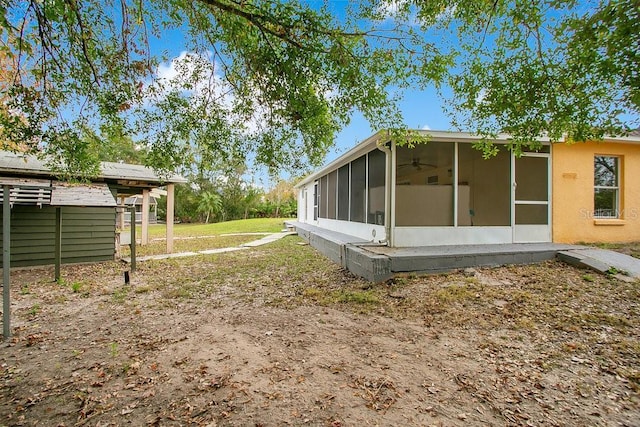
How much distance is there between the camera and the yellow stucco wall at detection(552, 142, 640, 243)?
7.35 m

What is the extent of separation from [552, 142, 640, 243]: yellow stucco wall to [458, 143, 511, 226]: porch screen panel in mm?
1327

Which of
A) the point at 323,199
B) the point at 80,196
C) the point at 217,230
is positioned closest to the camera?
the point at 80,196

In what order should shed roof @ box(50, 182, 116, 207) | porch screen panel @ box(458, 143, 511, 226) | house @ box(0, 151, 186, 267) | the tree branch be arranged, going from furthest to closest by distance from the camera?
porch screen panel @ box(458, 143, 511, 226)
house @ box(0, 151, 186, 267)
shed roof @ box(50, 182, 116, 207)
the tree branch

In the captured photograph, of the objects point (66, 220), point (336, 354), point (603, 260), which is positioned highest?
point (66, 220)

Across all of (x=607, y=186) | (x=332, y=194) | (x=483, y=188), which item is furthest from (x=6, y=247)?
(x=607, y=186)

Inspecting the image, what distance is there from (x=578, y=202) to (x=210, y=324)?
A: 8.38m

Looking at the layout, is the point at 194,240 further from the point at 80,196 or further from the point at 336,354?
the point at 336,354

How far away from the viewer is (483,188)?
272 inches

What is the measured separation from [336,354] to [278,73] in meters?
3.50

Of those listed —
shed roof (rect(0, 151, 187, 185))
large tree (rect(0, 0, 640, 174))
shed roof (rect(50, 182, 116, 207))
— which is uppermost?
large tree (rect(0, 0, 640, 174))

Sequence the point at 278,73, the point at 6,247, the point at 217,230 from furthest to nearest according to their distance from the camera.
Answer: the point at 217,230 < the point at 278,73 < the point at 6,247

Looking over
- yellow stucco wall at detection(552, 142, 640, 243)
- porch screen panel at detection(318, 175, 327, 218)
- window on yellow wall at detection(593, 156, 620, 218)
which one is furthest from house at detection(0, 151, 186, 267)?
window on yellow wall at detection(593, 156, 620, 218)

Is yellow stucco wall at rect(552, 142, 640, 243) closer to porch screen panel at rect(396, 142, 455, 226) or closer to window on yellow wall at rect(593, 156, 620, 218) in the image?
window on yellow wall at rect(593, 156, 620, 218)

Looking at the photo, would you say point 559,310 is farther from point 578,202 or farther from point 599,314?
point 578,202
